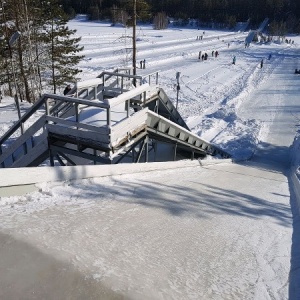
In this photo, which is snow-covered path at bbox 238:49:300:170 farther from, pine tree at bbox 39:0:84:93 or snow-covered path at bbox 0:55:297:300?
pine tree at bbox 39:0:84:93

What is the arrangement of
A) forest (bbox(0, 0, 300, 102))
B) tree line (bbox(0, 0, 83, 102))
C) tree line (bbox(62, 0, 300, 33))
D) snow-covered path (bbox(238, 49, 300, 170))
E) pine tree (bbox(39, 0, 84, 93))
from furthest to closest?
tree line (bbox(62, 0, 300, 33)) → pine tree (bbox(39, 0, 84, 93)) → tree line (bbox(0, 0, 83, 102)) → forest (bbox(0, 0, 300, 102)) → snow-covered path (bbox(238, 49, 300, 170))

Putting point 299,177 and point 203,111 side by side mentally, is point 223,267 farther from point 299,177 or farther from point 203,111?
point 203,111

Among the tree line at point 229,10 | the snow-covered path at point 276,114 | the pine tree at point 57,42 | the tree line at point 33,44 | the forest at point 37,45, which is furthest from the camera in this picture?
the tree line at point 229,10

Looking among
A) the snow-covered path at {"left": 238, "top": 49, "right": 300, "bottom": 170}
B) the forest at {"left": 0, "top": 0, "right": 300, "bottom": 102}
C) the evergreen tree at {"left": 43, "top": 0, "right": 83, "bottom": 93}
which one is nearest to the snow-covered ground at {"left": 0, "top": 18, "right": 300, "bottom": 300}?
the snow-covered path at {"left": 238, "top": 49, "right": 300, "bottom": 170}

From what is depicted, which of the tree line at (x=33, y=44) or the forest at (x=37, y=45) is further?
the tree line at (x=33, y=44)

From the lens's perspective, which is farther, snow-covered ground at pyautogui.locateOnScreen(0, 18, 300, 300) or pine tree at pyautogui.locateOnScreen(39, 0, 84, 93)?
pine tree at pyautogui.locateOnScreen(39, 0, 84, 93)

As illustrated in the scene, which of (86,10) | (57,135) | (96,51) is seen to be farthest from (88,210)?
(86,10)

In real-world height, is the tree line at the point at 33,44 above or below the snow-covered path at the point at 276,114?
above

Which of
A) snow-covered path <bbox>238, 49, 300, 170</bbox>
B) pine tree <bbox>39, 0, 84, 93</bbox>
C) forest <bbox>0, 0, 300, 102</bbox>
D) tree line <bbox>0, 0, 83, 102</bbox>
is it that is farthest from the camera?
pine tree <bbox>39, 0, 84, 93</bbox>

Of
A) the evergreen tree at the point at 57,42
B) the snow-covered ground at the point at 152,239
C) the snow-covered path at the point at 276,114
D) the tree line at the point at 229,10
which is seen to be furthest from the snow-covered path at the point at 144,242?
the tree line at the point at 229,10

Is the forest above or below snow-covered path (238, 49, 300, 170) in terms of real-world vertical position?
above

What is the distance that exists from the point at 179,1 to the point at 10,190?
443ft

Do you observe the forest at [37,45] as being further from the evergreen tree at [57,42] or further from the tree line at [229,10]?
the tree line at [229,10]

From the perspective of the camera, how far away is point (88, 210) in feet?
15.9
